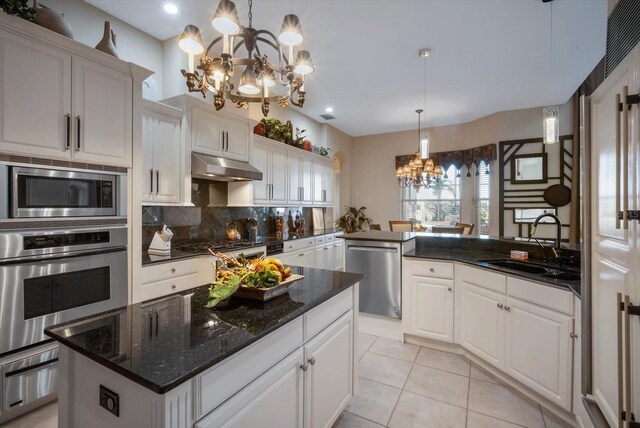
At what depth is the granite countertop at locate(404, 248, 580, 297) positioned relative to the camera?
6.27ft

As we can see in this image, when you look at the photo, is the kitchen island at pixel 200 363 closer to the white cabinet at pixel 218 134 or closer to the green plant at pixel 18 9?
the green plant at pixel 18 9

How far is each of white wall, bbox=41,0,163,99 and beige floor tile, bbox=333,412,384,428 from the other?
Result: 3.59 m

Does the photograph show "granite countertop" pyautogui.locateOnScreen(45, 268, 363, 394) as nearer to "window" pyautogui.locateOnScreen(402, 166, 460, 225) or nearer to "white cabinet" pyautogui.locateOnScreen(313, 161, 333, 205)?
"white cabinet" pyautogui.locateOnScreen(313, 161, 333, 205)

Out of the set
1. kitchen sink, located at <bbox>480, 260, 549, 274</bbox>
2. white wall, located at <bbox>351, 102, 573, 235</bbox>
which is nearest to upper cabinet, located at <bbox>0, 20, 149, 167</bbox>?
kitchen sink, located at <bbox>480, 260, 549, 274</bbox>

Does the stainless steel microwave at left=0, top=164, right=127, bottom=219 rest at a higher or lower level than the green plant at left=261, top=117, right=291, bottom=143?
lower

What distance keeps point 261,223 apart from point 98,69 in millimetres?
2947

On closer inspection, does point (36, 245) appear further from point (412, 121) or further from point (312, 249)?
point (412, 121)

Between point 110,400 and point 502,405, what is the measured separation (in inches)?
95.8

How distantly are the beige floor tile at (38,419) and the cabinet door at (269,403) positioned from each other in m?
1.69

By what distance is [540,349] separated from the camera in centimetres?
202

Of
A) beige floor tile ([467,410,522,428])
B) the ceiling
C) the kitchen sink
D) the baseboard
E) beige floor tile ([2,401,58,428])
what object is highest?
the ceiling

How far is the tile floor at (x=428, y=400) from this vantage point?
1.92 meters

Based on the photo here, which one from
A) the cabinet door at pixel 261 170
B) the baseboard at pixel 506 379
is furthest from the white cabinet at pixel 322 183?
the baseboard at pixel 506 379

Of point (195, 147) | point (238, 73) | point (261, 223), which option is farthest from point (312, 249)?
point (238, 73)
